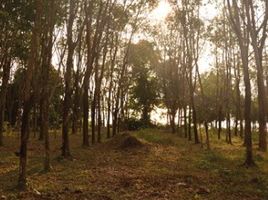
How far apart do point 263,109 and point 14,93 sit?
104 ft

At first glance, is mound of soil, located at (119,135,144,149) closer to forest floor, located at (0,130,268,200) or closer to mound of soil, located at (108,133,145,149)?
mound of soil, located at (108,133,145,149)

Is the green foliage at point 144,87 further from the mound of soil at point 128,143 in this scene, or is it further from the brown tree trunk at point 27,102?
the brown tree trunk at point 27,102

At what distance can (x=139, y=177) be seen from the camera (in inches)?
596

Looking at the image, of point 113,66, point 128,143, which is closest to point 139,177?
point 128,143

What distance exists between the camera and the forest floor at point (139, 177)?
1262 cm

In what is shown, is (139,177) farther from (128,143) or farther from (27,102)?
(128,143)

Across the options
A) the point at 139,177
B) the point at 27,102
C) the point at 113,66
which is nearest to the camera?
the point at 27,102

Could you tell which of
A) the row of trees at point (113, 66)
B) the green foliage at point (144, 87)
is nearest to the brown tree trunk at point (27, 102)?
the row of trees at point (113, 66)

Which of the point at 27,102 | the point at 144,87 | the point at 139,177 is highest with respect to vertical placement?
the point at 144,87

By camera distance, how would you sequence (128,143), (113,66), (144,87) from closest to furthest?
(128,143), (113,66), (144,87)

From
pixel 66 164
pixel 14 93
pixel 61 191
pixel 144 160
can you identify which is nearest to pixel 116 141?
pixel 144 160

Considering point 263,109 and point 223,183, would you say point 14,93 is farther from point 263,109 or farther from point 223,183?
point 223,183

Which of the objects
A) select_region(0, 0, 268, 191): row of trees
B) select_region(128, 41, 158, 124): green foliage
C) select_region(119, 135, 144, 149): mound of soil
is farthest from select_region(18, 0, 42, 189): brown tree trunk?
select_region(128, 41, 158, 124): green foliage

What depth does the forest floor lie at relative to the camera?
12625 mm
